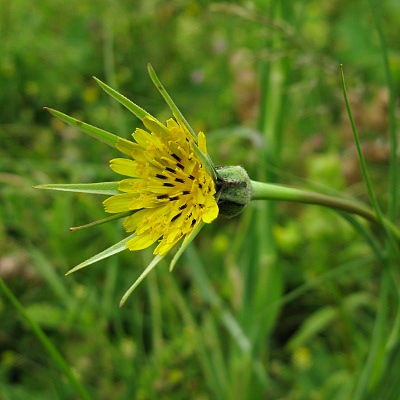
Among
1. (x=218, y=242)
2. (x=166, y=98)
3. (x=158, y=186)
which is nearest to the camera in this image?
(x=166, y=98)

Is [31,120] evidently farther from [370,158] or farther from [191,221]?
[191,221]

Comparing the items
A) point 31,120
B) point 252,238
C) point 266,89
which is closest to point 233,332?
point 252,238

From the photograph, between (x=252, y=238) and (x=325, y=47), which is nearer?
(x=252, y=238)

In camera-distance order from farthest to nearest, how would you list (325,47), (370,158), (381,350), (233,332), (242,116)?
(325,47) < (242,116) < (370,158) < (233,332) < (381,350)

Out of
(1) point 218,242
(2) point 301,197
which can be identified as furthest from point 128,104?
(1) point 218,242

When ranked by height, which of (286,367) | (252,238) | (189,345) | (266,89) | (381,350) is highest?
(266,89)

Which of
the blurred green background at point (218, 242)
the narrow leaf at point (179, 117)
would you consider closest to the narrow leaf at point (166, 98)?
the narrow leaf at point (179, 117)

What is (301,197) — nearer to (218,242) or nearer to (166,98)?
(166,98)
